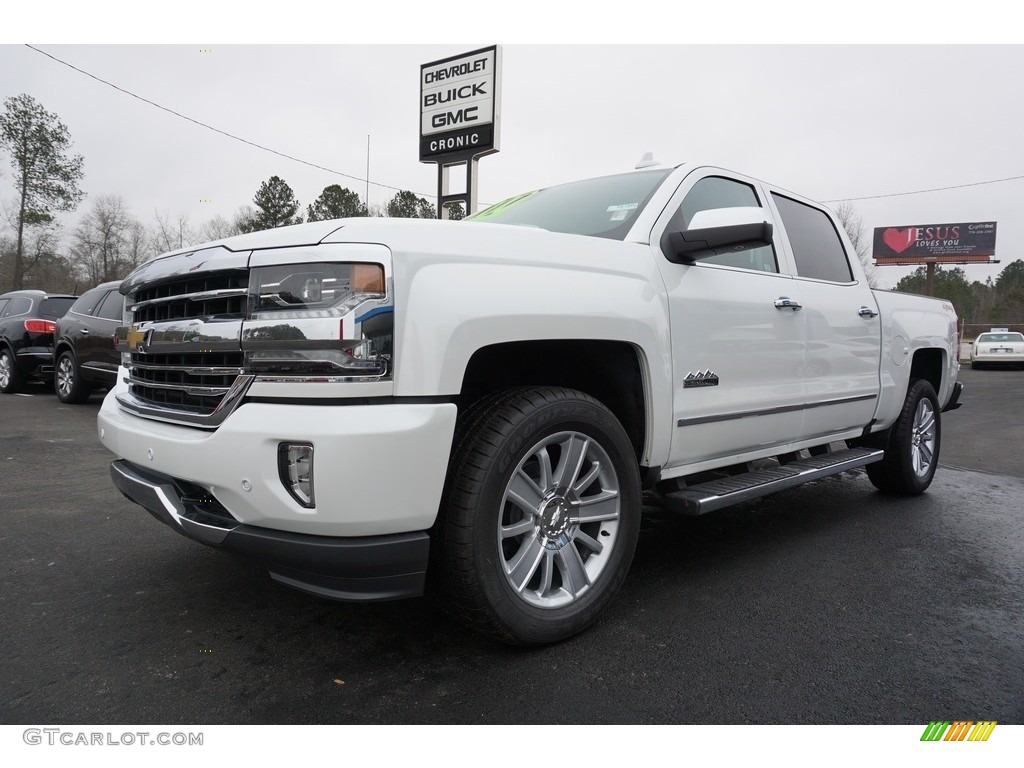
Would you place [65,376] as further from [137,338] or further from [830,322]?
[830,322]

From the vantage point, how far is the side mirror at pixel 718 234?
2.72 m

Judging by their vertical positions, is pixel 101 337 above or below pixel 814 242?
below

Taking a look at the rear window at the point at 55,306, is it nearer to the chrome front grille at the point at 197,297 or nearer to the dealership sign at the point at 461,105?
A: the dealership sign at the point at 461,105

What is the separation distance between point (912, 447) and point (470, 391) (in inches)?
145

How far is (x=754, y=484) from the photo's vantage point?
318 cm

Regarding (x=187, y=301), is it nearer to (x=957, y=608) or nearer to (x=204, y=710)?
(x=204, y=710)

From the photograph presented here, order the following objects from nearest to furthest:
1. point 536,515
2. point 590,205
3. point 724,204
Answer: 1. point 536,515
2. point 590,205
3. point 724,204

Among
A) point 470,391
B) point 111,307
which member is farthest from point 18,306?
point 470,391

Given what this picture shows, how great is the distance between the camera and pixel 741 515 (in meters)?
4.39

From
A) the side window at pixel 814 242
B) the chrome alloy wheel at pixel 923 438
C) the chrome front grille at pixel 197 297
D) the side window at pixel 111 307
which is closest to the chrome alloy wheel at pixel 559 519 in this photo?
the chrome front grille at pixel 197 297

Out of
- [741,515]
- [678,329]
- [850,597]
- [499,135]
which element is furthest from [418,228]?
[499,135]

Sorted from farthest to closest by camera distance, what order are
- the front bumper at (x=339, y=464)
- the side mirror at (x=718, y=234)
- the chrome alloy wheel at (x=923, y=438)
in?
1. the chrome alloy wheel at (x=923, y=438)
2. the side mirror at (x=718, y=234)
3. the front bumper at (x=339, y=464)

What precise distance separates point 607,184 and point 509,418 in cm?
170

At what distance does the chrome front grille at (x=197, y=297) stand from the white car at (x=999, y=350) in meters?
28.3
